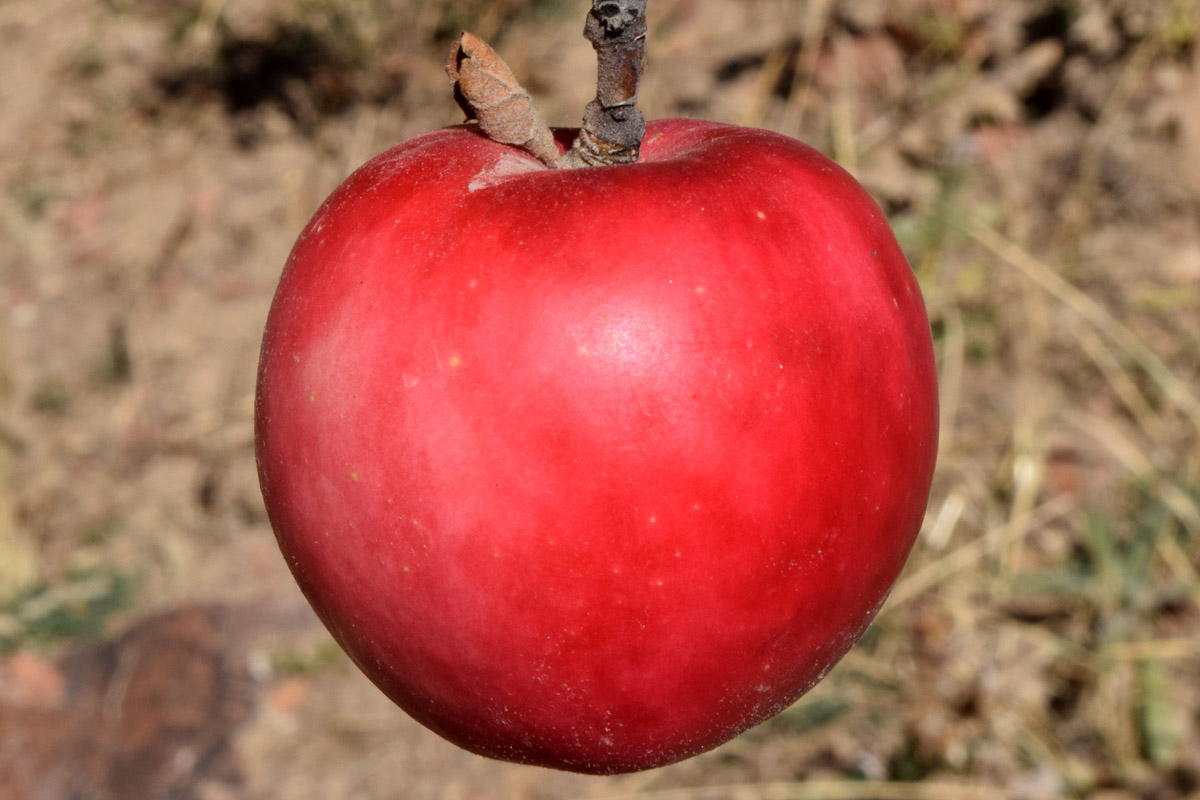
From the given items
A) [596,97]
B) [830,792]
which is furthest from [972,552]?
[596,97]

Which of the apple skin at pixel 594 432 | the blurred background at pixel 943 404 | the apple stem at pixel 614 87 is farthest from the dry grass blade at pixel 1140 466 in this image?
the apple stem at pixel 614 87

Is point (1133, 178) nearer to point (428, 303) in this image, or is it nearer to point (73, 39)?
point (428, 303)

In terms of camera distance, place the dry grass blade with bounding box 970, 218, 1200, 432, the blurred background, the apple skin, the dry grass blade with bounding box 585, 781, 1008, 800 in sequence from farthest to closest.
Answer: the dry grass blade with bounding box 970, 218, 1200, 432 → the blurred background → the dry grass blade with bounding box 585, 781, 1008, 800 → the apple skin

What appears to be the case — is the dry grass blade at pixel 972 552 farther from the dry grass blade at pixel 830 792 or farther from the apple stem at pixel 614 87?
the apple stem at pixel 614 87

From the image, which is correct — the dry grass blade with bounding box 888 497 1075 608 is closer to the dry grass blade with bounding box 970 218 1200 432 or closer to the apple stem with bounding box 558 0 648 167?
the dry grass blade with bounding box 970 218 1200 432

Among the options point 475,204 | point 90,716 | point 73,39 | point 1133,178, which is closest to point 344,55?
point 73,39

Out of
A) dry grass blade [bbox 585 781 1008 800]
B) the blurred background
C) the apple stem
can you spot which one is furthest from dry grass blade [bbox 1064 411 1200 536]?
the apple stem
